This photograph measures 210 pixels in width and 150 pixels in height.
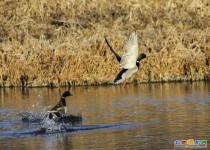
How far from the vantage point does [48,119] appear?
987 inches

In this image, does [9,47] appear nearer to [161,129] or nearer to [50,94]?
[50,94]

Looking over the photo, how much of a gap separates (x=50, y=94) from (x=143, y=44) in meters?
9.38

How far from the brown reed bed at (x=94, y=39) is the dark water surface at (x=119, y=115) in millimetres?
1770

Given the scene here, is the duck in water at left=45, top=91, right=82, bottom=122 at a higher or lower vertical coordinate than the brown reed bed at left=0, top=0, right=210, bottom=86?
lower

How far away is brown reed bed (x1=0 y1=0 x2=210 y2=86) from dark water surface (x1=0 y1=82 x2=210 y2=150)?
1770 mm

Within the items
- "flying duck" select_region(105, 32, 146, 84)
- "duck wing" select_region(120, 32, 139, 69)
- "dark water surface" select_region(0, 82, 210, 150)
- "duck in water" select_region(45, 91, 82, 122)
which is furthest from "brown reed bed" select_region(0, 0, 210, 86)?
"duck wing" select_region(120, 32, 139, 69)

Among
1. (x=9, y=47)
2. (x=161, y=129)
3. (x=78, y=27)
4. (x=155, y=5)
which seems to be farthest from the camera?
(x=155, y=5)

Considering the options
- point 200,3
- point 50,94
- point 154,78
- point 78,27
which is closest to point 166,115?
point 50,94

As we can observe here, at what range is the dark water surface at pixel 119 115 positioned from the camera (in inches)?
829

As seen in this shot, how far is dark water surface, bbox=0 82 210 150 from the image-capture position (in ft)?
69.1

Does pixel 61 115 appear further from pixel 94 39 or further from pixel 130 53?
pixel 94 39

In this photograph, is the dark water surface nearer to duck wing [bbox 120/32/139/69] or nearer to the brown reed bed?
the brown reed bed

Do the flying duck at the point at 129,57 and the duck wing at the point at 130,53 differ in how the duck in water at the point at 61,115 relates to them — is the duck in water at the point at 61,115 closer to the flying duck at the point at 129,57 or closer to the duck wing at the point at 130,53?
the flying duck at the point at 129,57

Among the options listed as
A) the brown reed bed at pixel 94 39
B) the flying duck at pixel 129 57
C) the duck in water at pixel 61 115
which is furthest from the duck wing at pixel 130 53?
the brown reed bed at pixel 94 39
